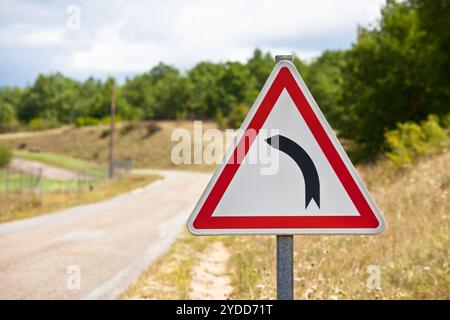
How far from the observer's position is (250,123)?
112 inches

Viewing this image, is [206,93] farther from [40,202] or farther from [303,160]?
[303,160]

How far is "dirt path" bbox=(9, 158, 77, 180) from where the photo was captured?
47844mm

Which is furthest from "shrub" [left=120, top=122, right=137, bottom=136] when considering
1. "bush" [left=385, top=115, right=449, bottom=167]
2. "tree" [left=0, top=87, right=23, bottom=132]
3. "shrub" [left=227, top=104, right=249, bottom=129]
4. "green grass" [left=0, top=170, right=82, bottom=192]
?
"bush" [left=385, top=115, right=449, bottom=167]

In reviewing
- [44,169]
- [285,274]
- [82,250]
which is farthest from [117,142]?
[285,274]

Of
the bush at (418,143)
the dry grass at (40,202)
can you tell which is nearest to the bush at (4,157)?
the dry grass at (40,202)

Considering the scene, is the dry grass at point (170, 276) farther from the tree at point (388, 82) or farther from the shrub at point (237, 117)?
the shrub at point (237, 117)

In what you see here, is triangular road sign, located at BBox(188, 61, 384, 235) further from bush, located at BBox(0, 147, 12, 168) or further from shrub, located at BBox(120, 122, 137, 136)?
shrub, located at BBox(120, 122, 137, 136)

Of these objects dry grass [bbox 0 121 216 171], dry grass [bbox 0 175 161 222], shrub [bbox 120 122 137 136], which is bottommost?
dry grass [bbox 0 175 161 222]

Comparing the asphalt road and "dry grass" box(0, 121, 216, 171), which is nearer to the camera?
the asphalt road

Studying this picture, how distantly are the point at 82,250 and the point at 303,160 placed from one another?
9366 mm

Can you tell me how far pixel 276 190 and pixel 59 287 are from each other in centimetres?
606

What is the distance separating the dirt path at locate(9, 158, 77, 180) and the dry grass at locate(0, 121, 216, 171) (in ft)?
51.1

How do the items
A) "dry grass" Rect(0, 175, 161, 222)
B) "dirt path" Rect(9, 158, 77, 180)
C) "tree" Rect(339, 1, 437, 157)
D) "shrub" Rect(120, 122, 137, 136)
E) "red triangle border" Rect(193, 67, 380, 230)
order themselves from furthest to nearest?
"shrub" Rect(120, 122, 137, 136)
"dirt path" Rect(9, 158, 77, 180)
"tree" Rect(339, 1, 437, 157)
"dry grass" Rect(0, 175, 161, 222)
"red triangle border" Rect(193, 67, 380, 230)
